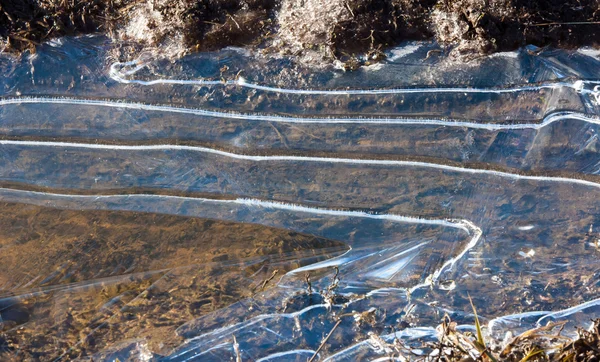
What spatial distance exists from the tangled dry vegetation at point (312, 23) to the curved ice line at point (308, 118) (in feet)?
1.33

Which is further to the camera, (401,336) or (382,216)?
(382,216)

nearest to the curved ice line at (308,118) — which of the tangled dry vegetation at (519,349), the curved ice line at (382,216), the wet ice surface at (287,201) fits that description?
the wet ice surface at (287,201)

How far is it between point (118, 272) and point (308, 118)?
1738 millimetres

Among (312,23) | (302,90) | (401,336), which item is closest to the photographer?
(401,336)

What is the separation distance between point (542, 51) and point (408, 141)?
1103 millimetres

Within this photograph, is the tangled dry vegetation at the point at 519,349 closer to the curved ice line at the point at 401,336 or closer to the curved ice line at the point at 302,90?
the curved ice line at the point at 401,336

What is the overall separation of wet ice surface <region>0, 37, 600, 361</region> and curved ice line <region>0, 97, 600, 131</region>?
1 cm

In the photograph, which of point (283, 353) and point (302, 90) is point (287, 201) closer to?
point (302, 90)

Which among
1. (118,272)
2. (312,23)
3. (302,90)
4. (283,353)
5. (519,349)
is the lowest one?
(283,353)

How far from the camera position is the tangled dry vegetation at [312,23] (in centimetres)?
355

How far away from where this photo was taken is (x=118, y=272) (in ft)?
12.2

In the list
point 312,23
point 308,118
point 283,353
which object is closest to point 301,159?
point 308,118

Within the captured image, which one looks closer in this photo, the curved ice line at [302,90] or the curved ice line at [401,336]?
the curved ice line at [401,336]

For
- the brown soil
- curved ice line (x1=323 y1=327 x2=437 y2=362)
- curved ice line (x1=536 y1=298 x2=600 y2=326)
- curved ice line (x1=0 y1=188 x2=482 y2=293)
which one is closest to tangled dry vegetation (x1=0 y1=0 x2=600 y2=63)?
curved ice line (x1=0 y1=188 x2=482 y2=293)
